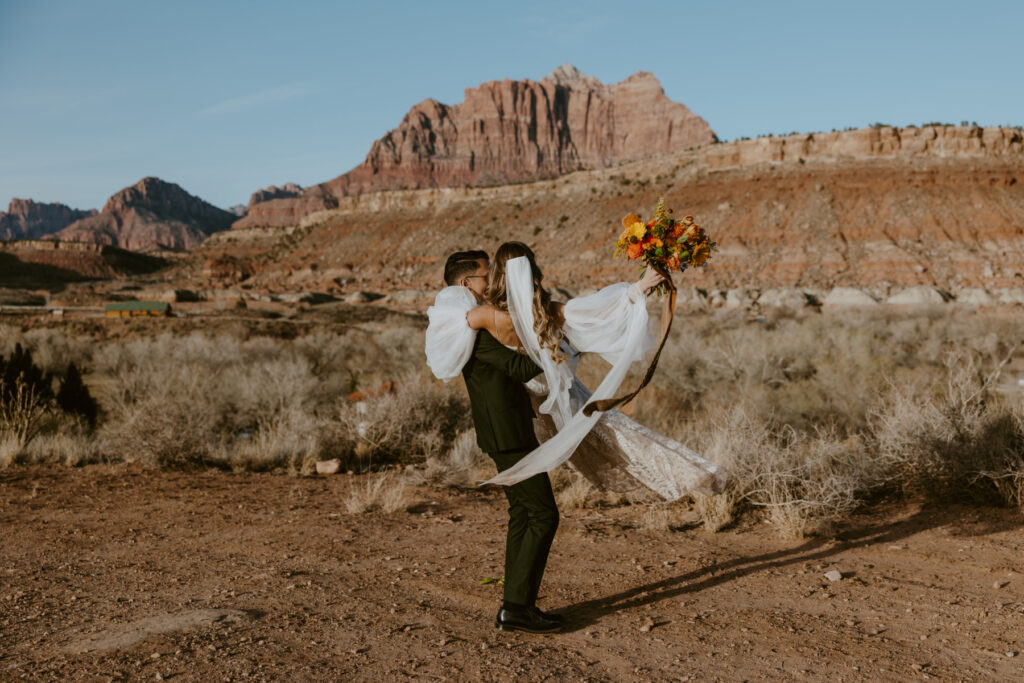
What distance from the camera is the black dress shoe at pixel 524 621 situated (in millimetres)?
4051

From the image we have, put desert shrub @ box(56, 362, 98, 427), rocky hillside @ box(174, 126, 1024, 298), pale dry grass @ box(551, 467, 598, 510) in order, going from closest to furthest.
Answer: pale dry grass @ box(551, 467, 598, 510), desert shrub @ box(56, 362, 98, 427), rocky hillside @ box(174, 126, 1024, 298)

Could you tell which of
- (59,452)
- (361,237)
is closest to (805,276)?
(59,452)

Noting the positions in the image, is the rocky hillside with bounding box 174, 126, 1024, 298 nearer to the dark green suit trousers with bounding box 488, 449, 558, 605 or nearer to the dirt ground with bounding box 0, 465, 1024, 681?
the dirt ground with bounding box 0, 465, 1024, 681

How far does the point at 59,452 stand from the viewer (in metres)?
9.07

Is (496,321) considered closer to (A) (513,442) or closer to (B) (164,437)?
(A) (513,442)

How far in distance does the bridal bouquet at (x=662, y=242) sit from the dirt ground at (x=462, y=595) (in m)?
2.00

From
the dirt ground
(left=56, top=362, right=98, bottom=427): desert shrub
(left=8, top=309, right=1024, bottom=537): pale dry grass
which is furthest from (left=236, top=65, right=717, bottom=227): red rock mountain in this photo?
the dirt ground

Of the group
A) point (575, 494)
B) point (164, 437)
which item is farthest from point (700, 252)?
point (164, 437)

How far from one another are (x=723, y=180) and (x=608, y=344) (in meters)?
52.8

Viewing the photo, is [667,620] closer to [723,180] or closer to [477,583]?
[477,583]

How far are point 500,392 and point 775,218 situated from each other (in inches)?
1833

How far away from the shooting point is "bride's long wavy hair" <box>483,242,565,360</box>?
3641mm

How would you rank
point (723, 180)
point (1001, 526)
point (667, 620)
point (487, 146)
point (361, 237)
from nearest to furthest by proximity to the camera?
point (667, 620) → point (1001, 526) → point (723, 180) → point (361, 237) → point (487, 146)

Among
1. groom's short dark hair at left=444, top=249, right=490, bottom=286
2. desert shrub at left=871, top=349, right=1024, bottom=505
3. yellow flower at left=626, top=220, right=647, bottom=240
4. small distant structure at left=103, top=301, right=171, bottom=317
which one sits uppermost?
yellow flower at left=626, top=220, right=647, bottom=240
